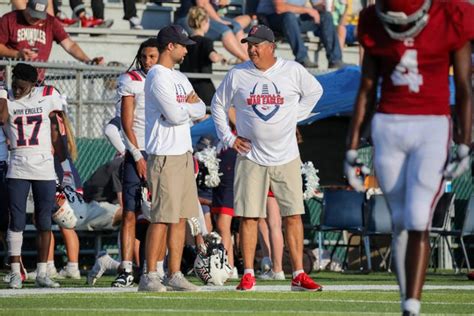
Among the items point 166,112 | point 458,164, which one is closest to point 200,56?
point 166,112

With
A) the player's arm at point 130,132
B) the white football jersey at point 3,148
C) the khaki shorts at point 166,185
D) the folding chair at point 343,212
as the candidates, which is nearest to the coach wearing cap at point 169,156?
the khaki shorts at point 166,185

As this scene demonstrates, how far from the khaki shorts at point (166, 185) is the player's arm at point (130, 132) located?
0.74 metres

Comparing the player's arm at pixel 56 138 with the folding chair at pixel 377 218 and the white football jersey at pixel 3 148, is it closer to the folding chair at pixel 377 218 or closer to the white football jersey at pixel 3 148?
the white football jersey at pixel 3 148

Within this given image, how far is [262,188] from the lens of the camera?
11.8 meters

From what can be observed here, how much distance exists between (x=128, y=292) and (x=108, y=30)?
33.3 ft

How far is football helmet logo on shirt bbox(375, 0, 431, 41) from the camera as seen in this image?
763 centimetres

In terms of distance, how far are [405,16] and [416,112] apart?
513mm

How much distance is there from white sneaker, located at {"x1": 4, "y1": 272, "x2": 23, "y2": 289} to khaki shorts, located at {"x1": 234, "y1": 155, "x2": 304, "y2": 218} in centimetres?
202

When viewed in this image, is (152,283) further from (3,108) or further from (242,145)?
(3,108)

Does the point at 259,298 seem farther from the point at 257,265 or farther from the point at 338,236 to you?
the point at 338,236

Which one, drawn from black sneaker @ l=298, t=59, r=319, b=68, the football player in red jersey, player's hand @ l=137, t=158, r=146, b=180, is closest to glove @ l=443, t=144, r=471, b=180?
the football player in red jersey

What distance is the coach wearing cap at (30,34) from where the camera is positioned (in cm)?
1648

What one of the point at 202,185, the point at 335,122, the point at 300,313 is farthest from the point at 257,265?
the point at 300,313

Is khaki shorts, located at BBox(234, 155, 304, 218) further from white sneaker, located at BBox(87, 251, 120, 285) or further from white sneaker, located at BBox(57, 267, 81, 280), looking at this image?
white sneaker, located at BBox(57, 267, 81, 280)
